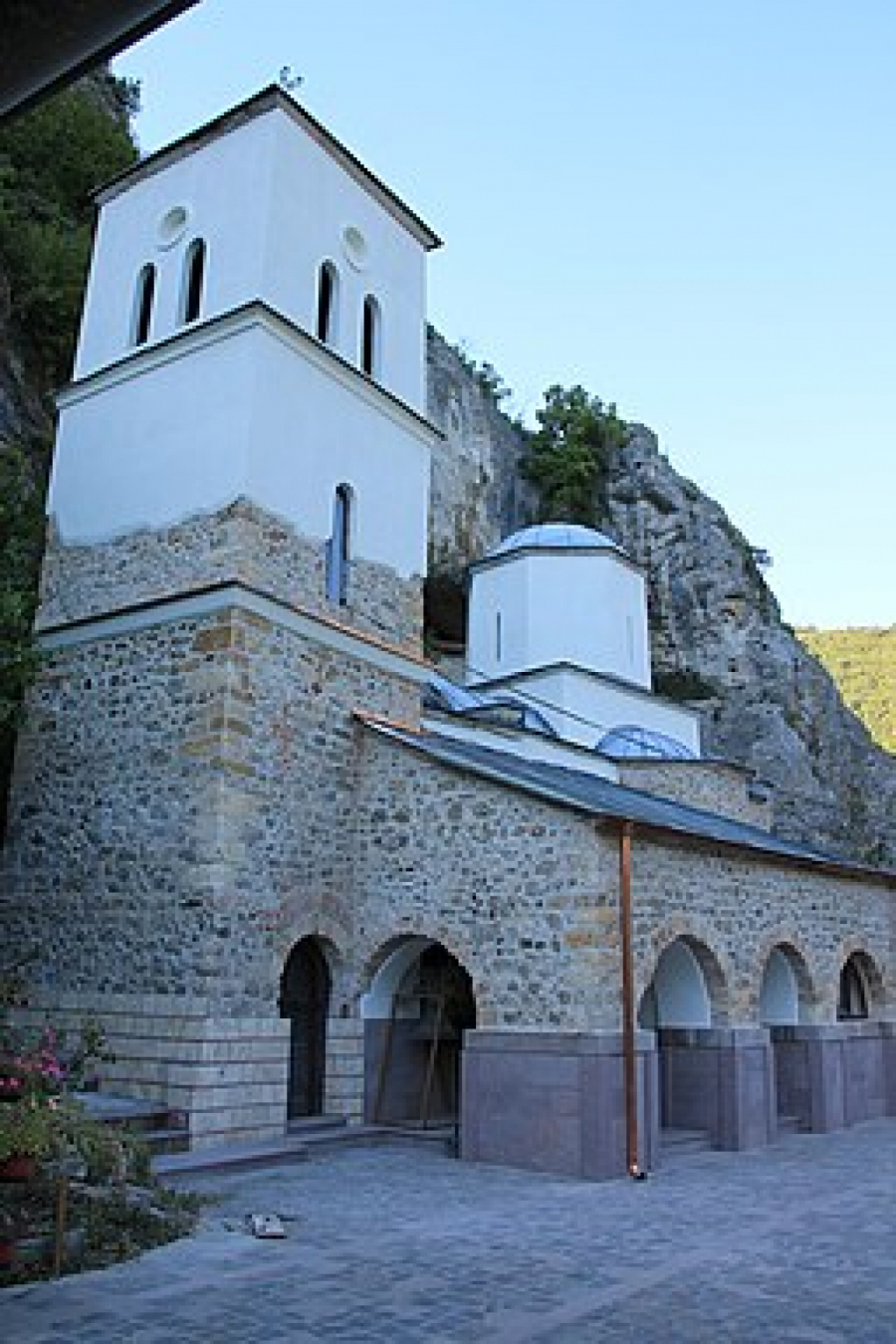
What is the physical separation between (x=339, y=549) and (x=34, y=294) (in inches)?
342

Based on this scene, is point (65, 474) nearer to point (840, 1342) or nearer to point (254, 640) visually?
point (254, 640)

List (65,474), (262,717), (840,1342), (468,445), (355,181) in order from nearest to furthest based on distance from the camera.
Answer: (840,1342) → (262,717) → (65,474) → (355,181) → (468,445)

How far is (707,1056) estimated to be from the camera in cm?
1189

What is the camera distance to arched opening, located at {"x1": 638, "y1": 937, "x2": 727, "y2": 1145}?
466 inches

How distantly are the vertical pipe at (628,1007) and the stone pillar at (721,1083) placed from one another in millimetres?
2519

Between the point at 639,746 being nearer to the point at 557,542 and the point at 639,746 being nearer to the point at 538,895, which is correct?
the point at 557,542

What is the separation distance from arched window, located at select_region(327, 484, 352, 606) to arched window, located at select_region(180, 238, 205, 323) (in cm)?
279

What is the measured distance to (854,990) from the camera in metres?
16.4

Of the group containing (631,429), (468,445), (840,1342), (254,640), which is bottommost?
(840,1342)

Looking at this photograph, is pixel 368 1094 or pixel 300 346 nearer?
pixel 368 1094

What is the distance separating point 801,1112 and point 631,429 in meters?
24.1

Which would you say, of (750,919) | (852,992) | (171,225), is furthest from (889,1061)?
(171,225)

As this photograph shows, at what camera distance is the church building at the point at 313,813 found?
9.91 m

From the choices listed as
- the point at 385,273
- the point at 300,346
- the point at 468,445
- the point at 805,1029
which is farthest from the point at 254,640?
the point at 468,445
